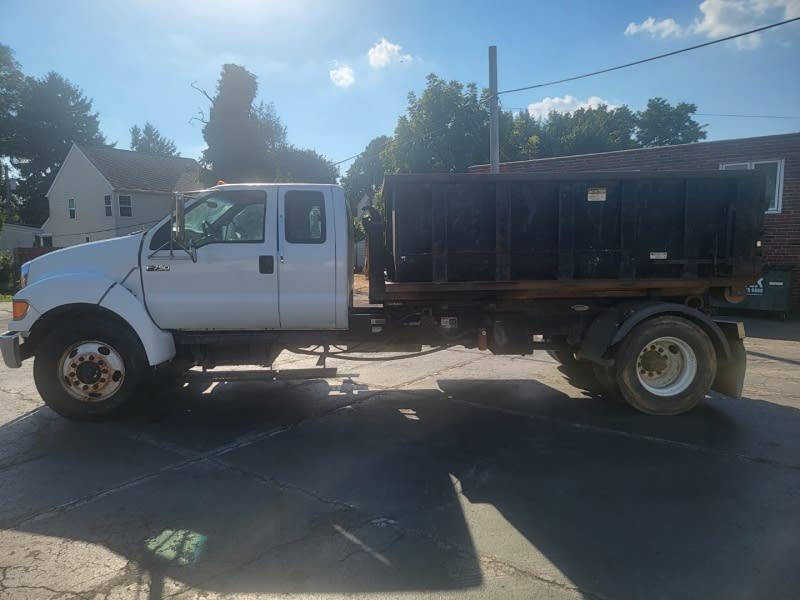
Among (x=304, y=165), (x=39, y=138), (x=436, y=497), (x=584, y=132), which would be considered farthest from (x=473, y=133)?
(x=39, y=138)

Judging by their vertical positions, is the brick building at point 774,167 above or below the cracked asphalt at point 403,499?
above

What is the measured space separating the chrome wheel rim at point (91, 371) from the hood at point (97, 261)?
758mm

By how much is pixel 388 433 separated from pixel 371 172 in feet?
167

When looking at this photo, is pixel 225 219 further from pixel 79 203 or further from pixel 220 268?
pixel 79 203

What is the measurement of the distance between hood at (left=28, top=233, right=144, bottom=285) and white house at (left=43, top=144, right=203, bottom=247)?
28.8m

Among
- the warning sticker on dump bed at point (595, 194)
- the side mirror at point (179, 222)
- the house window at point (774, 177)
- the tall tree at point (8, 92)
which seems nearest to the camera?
the side mirror at point (179, 222)

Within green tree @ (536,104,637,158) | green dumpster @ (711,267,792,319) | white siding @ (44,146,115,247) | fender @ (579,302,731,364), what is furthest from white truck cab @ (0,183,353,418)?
green tree @ (536,104,637,158)

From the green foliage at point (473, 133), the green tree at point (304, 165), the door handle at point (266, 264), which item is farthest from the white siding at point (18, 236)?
the door handle at point (266, 264)

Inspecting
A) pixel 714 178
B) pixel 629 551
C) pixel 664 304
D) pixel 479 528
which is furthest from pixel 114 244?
pixel 714 178

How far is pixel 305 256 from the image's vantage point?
5.88m

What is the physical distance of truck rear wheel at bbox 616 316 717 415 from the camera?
5891 millimetres

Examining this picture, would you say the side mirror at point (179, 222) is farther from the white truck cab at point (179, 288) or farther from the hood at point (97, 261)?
the hood at point (97, 261)

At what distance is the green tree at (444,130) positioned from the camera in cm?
3169

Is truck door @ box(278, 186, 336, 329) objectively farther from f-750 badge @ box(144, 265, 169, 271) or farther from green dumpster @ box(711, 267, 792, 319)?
green dumpster @ box(711, 267, 792, 319)
